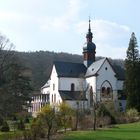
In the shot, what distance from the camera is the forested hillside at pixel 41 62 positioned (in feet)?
362

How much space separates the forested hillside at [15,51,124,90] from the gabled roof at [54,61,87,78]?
25.8 metres

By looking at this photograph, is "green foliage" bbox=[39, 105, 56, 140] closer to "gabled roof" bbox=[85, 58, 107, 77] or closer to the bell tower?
"gabled roof" bbox=[85, 58, 107, 77]

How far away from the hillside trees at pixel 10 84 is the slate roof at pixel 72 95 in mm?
10532

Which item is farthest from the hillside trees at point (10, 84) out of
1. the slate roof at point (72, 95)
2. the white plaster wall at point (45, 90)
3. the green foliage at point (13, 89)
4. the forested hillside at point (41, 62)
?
the forested hillside at point (41, 62)

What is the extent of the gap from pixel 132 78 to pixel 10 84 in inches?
663

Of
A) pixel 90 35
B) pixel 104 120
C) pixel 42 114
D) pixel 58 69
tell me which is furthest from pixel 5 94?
pixel 90 35

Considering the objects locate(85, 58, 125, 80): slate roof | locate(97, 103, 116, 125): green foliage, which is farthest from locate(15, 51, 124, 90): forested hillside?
locate(97, 103, 116, 125): green foliage

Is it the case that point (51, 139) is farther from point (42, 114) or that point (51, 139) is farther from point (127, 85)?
point (127, 85)

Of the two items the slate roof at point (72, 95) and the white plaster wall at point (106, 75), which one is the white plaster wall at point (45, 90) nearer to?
the slate roof at point (72, 95)

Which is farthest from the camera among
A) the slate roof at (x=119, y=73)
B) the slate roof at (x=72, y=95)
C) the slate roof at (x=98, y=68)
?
the slate roof at (x=119, y=73)

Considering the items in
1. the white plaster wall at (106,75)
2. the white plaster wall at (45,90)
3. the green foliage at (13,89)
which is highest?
the white plaster wall at (106,75)

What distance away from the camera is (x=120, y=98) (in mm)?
73938

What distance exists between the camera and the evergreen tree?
199 feet

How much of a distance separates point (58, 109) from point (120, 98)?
119ft
